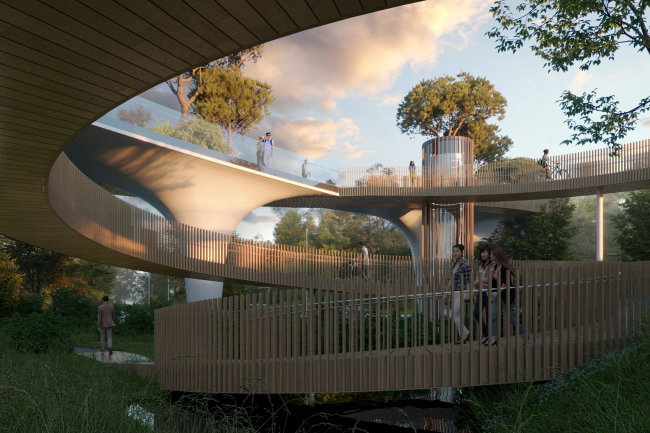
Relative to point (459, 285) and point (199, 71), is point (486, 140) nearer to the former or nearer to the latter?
point (199, 71)

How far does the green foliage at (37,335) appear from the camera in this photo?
11.0 m

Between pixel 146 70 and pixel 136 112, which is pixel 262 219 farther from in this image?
pixel 146 70

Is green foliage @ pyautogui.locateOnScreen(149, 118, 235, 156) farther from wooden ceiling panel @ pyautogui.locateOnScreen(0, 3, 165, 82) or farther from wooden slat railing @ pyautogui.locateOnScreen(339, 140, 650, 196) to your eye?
wooden ceiling panel @ pyautogui.locateOnScreen(0, 3, 165, 82)

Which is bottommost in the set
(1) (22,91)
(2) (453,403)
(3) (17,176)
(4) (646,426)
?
(2) (453,403)

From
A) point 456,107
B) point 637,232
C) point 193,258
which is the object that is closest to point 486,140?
point 456,107

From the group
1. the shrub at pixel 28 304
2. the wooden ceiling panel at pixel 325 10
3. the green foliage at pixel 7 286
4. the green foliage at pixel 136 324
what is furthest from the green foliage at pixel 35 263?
the wooden ceiling panel at pixel 325 10

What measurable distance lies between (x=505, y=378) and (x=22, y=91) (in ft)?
21.8

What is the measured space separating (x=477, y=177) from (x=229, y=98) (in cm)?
1854

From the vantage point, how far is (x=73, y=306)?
1870 cm

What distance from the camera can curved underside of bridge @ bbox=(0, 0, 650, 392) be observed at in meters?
3.46

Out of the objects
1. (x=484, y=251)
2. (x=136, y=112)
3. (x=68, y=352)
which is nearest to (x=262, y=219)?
(x=136, y=112)

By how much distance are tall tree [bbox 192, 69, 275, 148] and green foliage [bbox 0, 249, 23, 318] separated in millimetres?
16540

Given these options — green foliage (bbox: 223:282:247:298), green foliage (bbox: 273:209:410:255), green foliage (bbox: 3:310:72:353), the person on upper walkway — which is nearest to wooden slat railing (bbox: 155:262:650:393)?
green foliage (bbox: 3:310:72:353)

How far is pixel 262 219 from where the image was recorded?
252 ft
